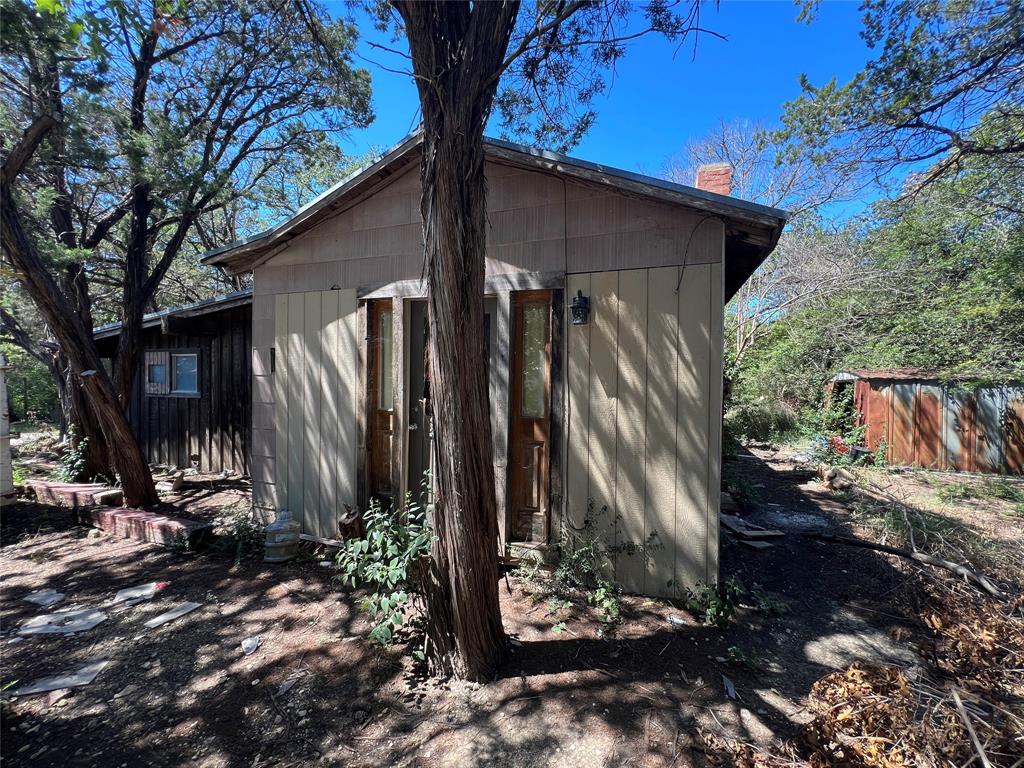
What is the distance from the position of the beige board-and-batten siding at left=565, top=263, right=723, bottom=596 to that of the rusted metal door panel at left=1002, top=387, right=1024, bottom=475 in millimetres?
10608

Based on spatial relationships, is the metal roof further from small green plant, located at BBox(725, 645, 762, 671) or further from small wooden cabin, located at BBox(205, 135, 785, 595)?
small green plant, located at BBox(725, 645, 762, 671)

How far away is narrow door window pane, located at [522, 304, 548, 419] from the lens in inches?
158

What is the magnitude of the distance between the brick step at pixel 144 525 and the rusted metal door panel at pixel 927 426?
1329 cm

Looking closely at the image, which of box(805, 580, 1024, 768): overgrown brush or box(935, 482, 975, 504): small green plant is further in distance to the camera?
box(935, 482, 975, 504): small green plant

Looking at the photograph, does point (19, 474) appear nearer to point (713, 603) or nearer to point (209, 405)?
point (209, 405)

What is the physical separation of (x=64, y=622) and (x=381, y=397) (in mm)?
2860

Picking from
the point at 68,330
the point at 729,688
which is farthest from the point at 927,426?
the point at 68,330

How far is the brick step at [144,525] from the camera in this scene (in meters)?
4.79

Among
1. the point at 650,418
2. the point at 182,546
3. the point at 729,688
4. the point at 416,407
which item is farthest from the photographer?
the point at 182,546

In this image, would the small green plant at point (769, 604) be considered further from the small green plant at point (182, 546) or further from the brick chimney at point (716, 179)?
the small green plant at point (182, 546)

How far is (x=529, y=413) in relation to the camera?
4.05 m

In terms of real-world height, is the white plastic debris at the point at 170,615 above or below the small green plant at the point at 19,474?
below

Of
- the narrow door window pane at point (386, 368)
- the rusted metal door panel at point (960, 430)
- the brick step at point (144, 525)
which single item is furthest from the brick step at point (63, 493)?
the rusted metal door panel at point (960, 430)

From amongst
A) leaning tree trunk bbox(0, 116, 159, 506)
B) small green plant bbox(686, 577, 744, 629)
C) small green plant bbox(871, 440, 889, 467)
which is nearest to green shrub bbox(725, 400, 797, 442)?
small green plant bbox(871, 440, 889, 467)
